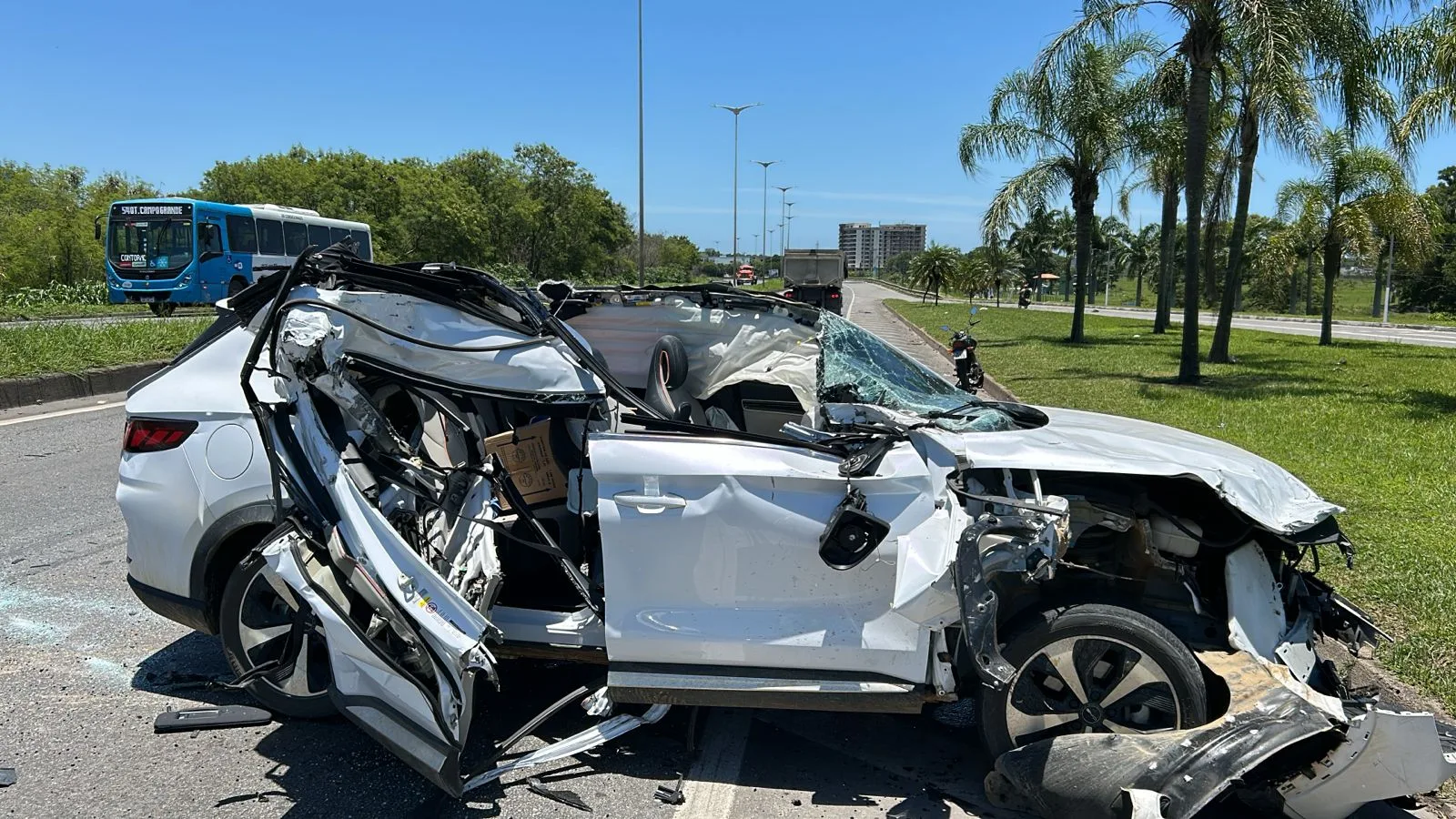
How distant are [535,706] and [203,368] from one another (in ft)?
6.53

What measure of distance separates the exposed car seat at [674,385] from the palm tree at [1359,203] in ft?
62.1

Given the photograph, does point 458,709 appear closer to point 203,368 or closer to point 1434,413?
point 203,368

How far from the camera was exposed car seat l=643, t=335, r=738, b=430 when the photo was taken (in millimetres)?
4594

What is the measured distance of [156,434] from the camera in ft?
12.4

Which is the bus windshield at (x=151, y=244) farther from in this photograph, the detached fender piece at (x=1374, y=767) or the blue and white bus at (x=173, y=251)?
the detached fender piece at (x=1374, y=767)

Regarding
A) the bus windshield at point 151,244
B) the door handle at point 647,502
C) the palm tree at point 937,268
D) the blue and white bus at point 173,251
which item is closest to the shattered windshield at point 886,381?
the door handle at point 647,502

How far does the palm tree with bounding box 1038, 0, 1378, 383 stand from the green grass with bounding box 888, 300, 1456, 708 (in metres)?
1.84

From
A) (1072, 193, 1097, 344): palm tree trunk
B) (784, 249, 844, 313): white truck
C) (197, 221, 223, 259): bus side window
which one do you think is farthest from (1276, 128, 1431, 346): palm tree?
(197, 221, 223, 259): bus side window

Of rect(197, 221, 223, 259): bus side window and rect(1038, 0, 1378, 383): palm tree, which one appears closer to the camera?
rect(1038, 0, 1378, 383): palm tree

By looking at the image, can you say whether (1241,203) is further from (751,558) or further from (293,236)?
(293,236)

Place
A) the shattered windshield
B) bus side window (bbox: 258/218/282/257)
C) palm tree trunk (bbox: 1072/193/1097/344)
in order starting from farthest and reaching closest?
bus side window (bbox: 258/218/282/257) → palm tree trunk (bbox: 1072/193/1097/344) → the shattered windshield

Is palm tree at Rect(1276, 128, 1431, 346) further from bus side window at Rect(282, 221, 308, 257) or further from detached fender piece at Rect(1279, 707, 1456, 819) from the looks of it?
bus side window at Rect(282, 221, 308, 257)

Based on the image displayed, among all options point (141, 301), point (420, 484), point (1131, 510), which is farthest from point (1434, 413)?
point (141, 301)

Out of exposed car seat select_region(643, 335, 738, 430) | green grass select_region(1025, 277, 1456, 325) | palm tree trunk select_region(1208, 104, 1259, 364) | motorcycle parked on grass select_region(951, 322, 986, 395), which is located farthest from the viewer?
green grass select_region(1025, 277, 1456, 325)
